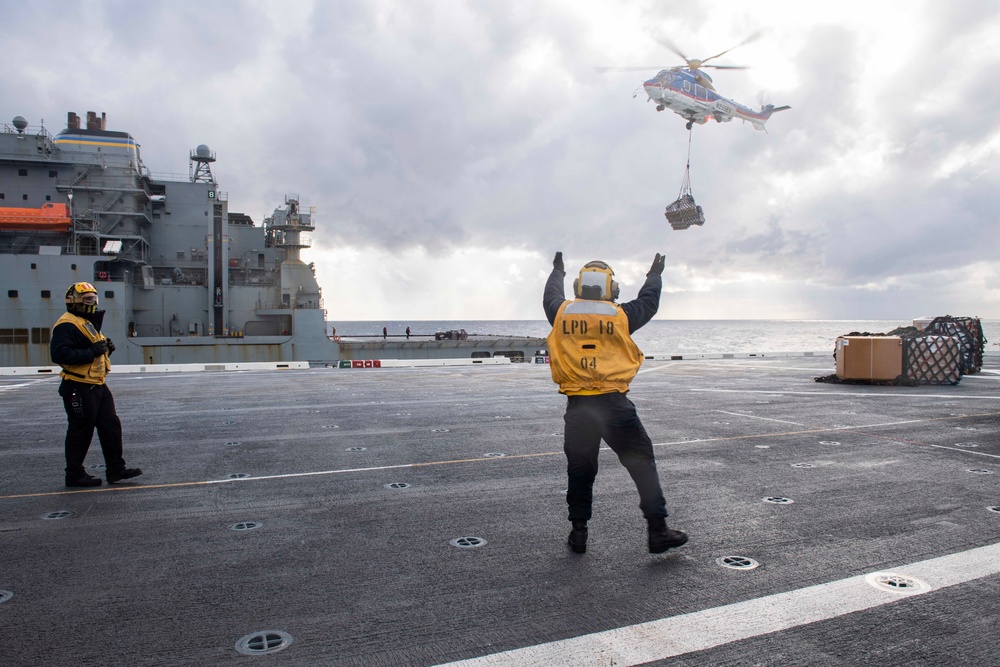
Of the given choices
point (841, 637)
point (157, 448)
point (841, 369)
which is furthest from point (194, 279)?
point (841, 637)

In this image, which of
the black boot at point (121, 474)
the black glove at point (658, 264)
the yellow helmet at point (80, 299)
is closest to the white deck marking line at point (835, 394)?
the black glove at point (658, 264)

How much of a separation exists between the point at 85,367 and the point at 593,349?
5263 millimetres

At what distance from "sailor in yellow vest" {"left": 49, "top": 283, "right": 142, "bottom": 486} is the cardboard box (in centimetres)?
1678

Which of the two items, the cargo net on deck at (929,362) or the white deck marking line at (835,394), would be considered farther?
the cargo net on deck at (929,362)

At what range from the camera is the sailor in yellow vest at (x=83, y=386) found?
6.02 meters

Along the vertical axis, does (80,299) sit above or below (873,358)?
above

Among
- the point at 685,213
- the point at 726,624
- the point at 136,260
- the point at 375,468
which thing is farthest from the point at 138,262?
the point at 726,624

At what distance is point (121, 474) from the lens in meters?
6.27

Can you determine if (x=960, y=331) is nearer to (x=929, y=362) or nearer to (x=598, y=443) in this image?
(x=929, y=362)

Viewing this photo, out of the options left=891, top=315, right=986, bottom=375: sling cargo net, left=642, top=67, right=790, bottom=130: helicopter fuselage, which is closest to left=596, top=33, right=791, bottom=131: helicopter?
left=642, top=67, right=790, bottom=130: helicopter fuselage

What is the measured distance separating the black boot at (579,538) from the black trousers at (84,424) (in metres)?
4.95

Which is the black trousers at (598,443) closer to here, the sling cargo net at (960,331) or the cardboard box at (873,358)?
the cardboard box at (873,358)

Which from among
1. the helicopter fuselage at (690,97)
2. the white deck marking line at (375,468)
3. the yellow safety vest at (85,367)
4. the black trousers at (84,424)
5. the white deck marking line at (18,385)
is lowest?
the white deck marking line at (375,468)

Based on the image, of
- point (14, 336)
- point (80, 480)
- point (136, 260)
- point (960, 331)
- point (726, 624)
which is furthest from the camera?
point (136, 260)
